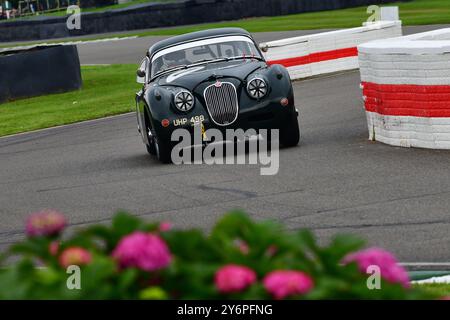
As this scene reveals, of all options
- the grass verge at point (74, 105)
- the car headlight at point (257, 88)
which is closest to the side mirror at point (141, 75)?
the car headlight at point (257, 88)

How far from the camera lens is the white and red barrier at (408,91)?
12.2 meters

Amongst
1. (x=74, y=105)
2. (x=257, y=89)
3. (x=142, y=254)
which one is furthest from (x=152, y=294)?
(x=74, y=105)

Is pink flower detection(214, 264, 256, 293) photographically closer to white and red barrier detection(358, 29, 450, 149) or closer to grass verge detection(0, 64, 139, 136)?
white and red barrier detection(358, 29, 450, 149)

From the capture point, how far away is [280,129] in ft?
44.1

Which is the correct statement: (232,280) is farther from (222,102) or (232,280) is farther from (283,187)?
(222,102)

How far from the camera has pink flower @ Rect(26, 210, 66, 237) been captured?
266 cm

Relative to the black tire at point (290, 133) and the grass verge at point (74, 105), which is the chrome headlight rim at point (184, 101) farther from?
the grass verge at point (74, 105)

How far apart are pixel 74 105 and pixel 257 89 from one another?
1125 cm

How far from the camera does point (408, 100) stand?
501 inches

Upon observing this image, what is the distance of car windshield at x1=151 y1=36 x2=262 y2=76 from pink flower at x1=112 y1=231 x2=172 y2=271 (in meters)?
11.8

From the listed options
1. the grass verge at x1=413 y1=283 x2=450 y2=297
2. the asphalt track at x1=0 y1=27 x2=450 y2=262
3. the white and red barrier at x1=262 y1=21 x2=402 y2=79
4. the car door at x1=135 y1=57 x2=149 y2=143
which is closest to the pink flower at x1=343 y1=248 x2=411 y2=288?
the grass verge at x1=413 y1=283 x2=450 y2=297

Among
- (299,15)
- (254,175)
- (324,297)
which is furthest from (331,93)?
(299,15)

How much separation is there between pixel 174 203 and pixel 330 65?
46.4ft

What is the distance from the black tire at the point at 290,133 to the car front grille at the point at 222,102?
0.68 meters
